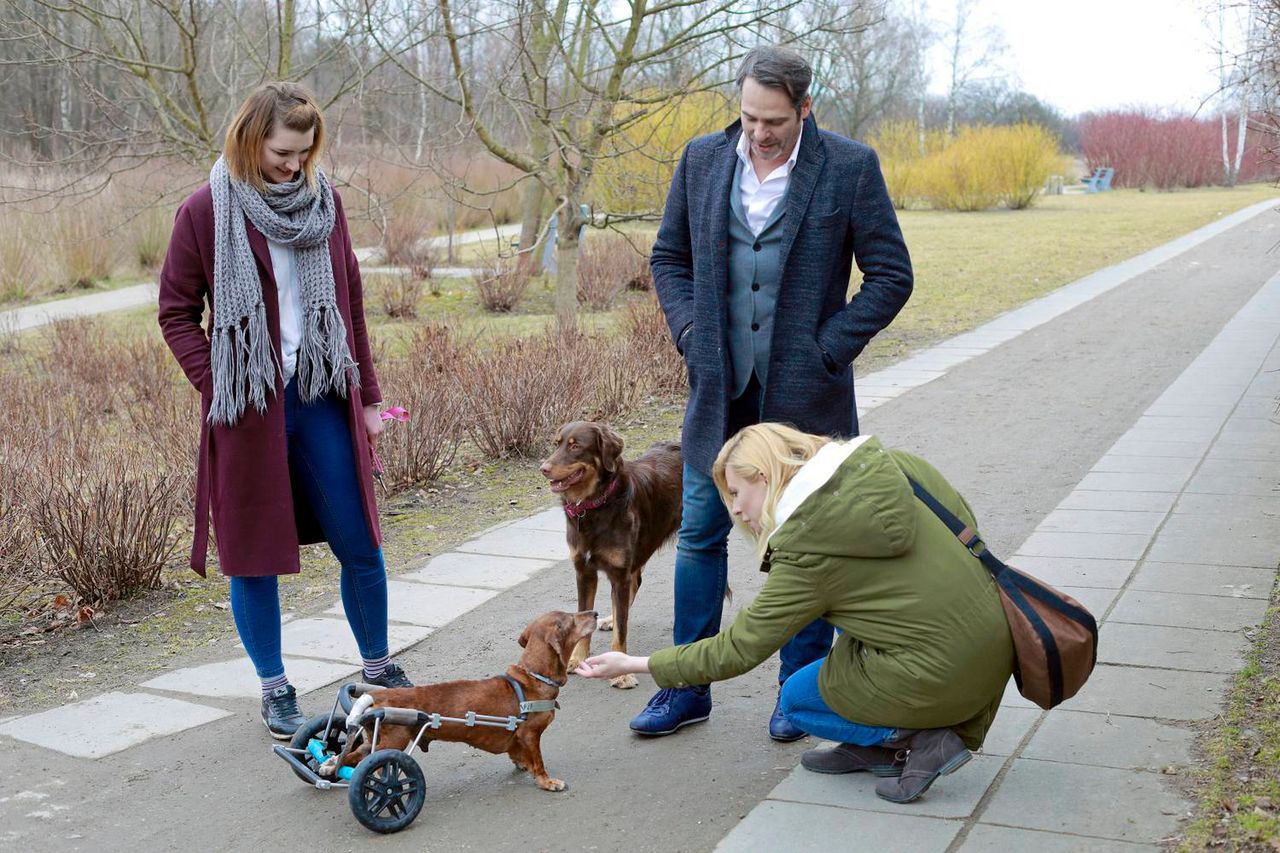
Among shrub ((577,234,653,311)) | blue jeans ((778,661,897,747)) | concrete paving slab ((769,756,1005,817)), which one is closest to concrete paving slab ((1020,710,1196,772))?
concrete paving slab ((769,756,1005,817))

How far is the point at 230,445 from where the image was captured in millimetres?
3961

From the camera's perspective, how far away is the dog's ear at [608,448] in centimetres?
481

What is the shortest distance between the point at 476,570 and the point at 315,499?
2126mm

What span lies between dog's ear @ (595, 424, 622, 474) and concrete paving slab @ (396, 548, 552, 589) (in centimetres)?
132

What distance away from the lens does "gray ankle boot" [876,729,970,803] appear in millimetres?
3479

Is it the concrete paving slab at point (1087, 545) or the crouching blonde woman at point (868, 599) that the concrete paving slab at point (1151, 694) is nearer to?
the crouching blonde woman at point (868, 599)

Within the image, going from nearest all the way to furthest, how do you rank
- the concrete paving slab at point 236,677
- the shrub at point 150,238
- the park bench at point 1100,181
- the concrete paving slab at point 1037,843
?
the concrete paving slab at point 1037,843
the concrete paving slab at point 236,677
the shrub at point 150,238
the park bench at point 1100,181

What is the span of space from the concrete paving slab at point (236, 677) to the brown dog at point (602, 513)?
92 centimetres

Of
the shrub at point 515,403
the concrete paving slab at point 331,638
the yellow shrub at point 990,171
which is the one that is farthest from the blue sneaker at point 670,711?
the yellow shrub at point 990,171

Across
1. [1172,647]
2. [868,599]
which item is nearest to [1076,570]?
[1172,647]

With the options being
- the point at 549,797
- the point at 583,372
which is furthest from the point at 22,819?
the point at 583,372

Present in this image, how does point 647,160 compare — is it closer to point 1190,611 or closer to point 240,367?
point 1190,611

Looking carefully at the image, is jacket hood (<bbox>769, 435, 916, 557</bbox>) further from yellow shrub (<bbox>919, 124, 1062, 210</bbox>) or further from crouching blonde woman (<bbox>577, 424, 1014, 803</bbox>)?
yellow shrub (<bbox>919, 124, 1062, 210</bbox>)

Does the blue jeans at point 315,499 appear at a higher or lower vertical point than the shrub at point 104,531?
higher
